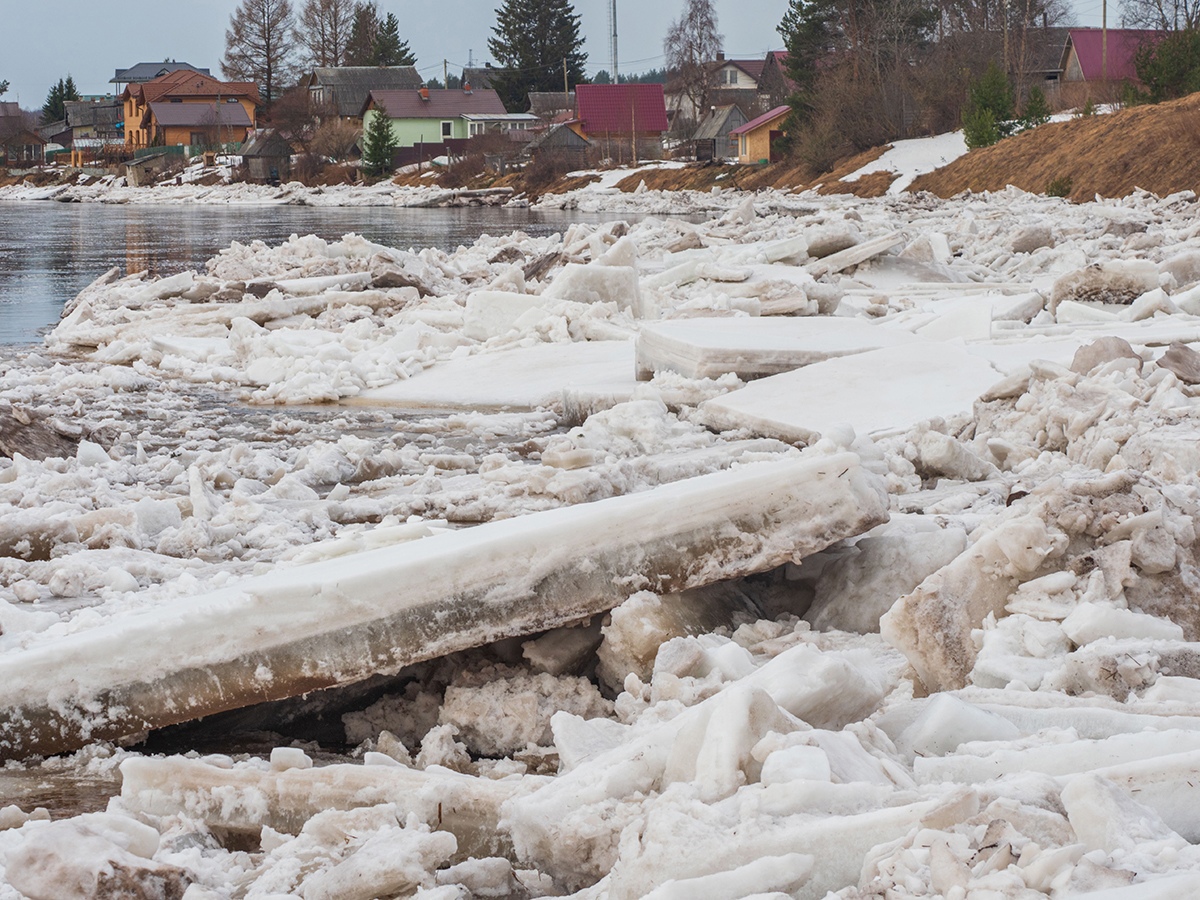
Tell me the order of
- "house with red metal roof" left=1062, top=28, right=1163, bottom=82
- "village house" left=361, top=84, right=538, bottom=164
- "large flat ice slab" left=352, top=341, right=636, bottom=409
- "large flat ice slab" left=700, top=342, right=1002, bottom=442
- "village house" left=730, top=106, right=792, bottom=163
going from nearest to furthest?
"large flat ice slab" left=700, top=342, right=1002, bottom=442, "large flat ice slab" left=352, top=341, right=636, bottom=409, "house with red metal roof" left=1062, top=28, right=1163, bottom=82, "village house" left=730, top=106, right=792, bottom=163, "village house" left=361, top=84, right=538, bottom=164

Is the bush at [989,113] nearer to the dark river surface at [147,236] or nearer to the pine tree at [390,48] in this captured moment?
the dark river surface at [147,236]

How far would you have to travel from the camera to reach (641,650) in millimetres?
2758

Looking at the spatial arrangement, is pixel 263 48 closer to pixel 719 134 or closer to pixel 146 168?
pixel 146 168

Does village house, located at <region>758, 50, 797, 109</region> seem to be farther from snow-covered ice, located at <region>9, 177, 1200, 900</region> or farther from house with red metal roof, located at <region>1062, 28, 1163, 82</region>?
snow-covered ice, located at <region>9, 177, 1200, 900</region>

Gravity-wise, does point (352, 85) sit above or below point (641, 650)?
above

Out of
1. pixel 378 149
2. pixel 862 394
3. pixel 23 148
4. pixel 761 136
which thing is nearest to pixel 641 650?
pixel 862 394

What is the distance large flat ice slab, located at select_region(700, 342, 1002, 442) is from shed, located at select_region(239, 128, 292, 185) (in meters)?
54.0

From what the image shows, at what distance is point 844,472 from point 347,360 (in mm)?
5431

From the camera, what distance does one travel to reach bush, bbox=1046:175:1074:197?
2184 centimetres

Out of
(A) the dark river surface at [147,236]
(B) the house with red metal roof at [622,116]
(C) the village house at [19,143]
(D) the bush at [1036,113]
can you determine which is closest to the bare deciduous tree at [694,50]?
(B) the house with red metal roof at [622,116]

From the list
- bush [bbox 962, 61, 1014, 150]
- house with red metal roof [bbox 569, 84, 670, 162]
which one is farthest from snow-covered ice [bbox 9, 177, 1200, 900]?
house with red metal roof [bbox 569, 84, 670, 162]

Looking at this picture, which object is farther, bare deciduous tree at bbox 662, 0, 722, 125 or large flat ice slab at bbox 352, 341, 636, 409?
bare deciduous tree at bbox 662, 0, 722, 125

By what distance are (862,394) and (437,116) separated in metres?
61.2

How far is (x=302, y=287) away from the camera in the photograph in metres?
10.5
